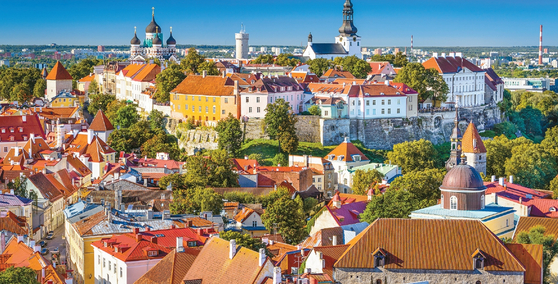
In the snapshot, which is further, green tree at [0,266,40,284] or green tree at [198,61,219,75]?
green tree at [198,61,219,75]

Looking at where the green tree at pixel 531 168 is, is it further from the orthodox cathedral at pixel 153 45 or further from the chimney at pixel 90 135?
the orthodox cathedral at pixel 153 45

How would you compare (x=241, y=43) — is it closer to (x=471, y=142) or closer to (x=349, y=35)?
(x=349, y=35)

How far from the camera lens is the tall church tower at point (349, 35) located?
112562mm

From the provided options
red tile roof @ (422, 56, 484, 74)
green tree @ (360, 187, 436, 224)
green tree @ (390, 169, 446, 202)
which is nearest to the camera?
green tree @ (360, 187, 436, 224)

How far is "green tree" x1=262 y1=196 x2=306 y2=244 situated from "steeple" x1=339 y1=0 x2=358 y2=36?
6497cm

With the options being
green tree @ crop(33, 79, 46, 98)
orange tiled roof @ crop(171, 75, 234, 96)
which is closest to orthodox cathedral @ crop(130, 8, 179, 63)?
green tree @ crop(33, 79, 46, 98)

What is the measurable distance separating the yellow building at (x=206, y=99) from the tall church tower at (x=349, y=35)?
40104 mm

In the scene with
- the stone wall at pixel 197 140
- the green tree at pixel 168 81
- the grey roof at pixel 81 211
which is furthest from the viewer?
the green tree at pixel 168 81

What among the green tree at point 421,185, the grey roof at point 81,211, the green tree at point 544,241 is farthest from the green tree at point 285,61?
the green tree at point 544,241

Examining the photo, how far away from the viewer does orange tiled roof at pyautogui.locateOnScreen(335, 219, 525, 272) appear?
33.5 m

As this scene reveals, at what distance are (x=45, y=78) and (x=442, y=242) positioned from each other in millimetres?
84182

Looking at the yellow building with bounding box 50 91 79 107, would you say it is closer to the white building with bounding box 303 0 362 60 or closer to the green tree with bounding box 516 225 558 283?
the white building with bounding box 303 0 362 60

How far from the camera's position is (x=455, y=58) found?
9525 centimetres

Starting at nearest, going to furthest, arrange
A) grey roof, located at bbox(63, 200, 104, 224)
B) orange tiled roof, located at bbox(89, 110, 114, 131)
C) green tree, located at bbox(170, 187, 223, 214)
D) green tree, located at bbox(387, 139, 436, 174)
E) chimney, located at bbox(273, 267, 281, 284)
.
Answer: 1. chimney, located at bbox(273, 267, 281, 284)
2. grey roof, located at bbox(63, 200, 104, 224)
3. green tree, located at bbox(170, 187, 223, 214)
4. green tree, located at bbox(387, 139, 436, 174)
5. orange tiled roof, located at bbox(89, 110, 114, 131)
